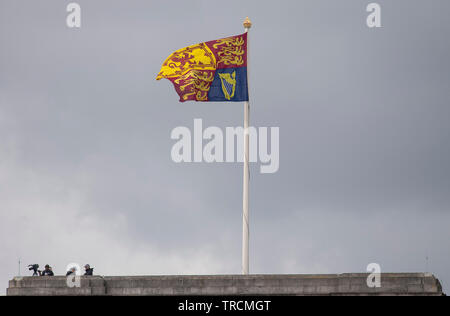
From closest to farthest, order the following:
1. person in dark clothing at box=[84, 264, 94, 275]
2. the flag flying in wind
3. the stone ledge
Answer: the stone ledge < person in dark clothing at box=[84, 264, 94, 275] < the flag flying in wind

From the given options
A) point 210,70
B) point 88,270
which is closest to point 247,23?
point 210,70

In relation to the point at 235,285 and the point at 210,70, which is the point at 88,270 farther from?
the point at 210,70

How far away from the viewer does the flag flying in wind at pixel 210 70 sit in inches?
2285

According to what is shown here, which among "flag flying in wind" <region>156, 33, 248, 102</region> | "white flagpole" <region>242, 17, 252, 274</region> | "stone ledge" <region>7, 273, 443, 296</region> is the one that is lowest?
"stone ledge" <region>7, 273, 443, 296</region>

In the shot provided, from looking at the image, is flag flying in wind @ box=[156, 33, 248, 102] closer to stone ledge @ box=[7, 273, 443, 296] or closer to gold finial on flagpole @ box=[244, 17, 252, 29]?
gold finial on flagpole @ box=[244, 17, 252, 29]

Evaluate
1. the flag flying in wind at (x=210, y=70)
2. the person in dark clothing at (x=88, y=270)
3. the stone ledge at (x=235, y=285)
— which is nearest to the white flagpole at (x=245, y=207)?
the flag flying in wind at (x=210, y=70)

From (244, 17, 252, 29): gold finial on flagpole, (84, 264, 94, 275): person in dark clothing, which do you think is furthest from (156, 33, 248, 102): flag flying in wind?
(84, 264, 94, 275): person in dark clothing

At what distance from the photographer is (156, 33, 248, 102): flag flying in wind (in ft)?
190

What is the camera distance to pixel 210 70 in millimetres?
58469

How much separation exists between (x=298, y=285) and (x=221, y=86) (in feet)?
44.0

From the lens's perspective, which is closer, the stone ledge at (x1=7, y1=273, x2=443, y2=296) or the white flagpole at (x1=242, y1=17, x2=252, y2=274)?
the stone ledge at (x1=7, y1=273, x2=443, y2=296)
